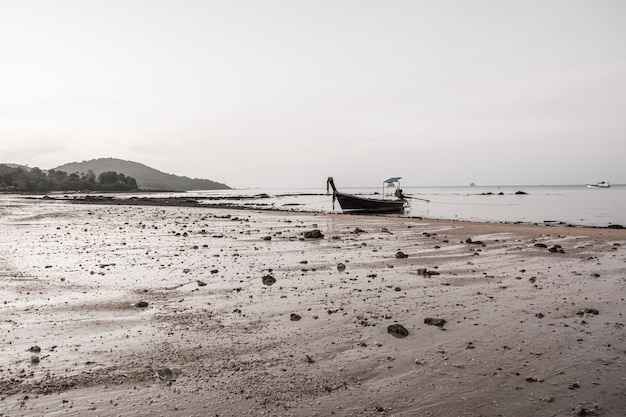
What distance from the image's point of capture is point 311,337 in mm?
5953

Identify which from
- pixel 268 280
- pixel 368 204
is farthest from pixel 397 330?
pixel 368 204

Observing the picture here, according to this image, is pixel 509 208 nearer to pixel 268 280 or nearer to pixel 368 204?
pixel 368 204

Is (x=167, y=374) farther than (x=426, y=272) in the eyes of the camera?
No

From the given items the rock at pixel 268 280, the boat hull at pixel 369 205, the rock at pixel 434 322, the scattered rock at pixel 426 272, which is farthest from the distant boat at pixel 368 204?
the rock at pixel 434 322

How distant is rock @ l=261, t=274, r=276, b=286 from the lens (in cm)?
957

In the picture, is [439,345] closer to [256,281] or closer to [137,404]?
[137,404]

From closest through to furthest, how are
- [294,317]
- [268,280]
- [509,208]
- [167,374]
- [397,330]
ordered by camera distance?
1. [167,374]
2. [397,330]
3. [294,317]
4. [268,280]
5. [509,208]

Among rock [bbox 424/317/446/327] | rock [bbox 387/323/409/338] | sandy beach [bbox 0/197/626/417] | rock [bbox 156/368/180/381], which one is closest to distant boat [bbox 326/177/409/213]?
sandy beach [bbox 0/197/626/417]

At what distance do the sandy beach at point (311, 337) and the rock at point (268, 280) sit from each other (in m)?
0.11

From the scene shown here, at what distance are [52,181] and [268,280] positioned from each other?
191182 millimetres

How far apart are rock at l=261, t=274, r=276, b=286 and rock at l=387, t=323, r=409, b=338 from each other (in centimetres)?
408

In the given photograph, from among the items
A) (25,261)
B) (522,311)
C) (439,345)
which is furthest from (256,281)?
(25,261)

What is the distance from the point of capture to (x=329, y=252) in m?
14.8

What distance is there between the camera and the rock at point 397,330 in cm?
603
